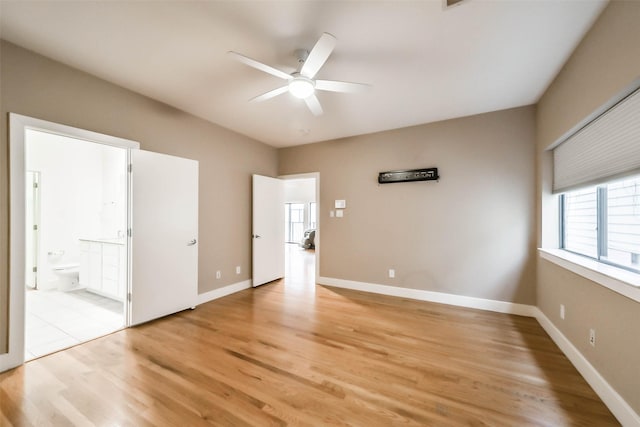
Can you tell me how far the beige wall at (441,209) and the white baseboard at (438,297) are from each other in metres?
0.08

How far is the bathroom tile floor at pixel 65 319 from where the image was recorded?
8.00ft

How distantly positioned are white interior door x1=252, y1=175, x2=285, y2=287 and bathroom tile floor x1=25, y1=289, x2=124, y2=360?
80.9 inches

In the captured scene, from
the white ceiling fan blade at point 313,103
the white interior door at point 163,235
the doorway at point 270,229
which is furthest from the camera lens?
the doorway at point 270,229

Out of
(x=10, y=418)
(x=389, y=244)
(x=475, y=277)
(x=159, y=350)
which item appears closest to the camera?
(x=10, y=418)

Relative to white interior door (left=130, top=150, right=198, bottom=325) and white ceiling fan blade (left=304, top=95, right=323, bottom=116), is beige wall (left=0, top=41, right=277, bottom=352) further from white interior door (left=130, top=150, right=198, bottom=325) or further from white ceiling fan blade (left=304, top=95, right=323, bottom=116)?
white ceiling fan blade (left=304, top=95, right=323, bottom=116)

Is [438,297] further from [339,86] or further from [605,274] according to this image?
[339,86]

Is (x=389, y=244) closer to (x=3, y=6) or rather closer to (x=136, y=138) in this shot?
(x=136, y=138)

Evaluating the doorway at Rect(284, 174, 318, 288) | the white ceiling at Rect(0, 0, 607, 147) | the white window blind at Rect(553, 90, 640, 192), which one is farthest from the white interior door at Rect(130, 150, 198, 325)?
the doorway at Rect(284, 174, 318, 288)

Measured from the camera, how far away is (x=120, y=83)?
2686mm

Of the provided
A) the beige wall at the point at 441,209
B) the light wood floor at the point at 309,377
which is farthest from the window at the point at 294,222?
the light wood floor at the point at 309,377

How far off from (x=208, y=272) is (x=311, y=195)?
7453 mm

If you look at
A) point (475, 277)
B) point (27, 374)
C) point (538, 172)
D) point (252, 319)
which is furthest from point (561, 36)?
point (27, 374)

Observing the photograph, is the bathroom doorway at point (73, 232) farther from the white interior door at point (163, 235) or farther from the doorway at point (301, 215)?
the doorway at point (301, 215)

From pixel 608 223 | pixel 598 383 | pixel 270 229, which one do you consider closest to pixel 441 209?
pixel 608 223
